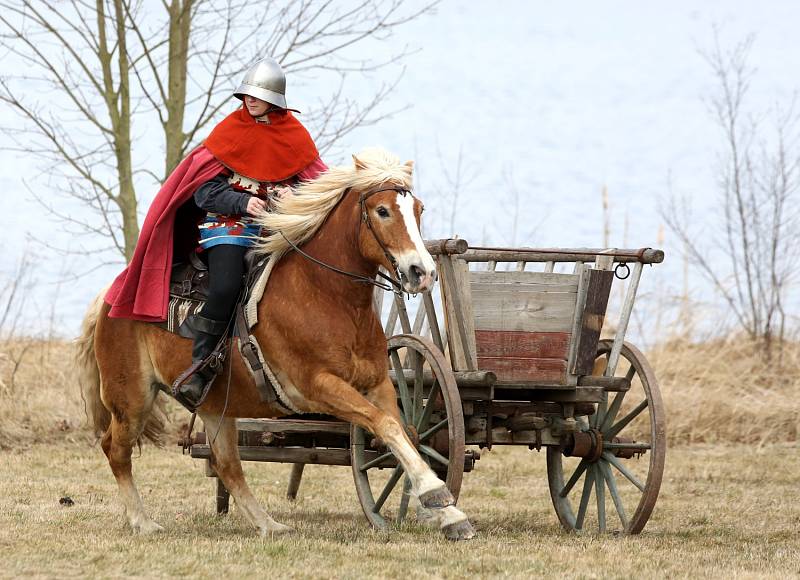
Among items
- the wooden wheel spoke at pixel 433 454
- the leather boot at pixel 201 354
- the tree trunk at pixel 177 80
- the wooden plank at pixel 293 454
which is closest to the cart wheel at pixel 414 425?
the wooden wheel spoke at pixel 433 454

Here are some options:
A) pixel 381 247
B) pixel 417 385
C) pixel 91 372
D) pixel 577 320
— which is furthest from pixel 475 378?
pixel 91 372

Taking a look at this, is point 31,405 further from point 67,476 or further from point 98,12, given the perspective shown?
point 98,12

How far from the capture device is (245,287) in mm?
6344

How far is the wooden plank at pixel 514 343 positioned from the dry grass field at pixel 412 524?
98 centimetres

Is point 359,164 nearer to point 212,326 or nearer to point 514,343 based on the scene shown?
point 212,326

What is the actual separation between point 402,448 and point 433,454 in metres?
0.91

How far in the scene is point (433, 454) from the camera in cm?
654

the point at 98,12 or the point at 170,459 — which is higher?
the point at 98,12

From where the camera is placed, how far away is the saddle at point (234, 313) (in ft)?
20.3

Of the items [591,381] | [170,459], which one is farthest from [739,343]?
[591,381]

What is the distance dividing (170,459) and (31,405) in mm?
1936

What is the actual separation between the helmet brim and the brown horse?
503 mm

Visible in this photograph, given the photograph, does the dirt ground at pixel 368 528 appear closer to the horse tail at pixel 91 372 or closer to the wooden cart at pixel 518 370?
the wooden cart at pixel 518 370

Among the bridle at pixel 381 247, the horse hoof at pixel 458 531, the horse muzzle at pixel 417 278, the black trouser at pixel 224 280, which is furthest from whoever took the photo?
the black trouser at pixel 224 280
